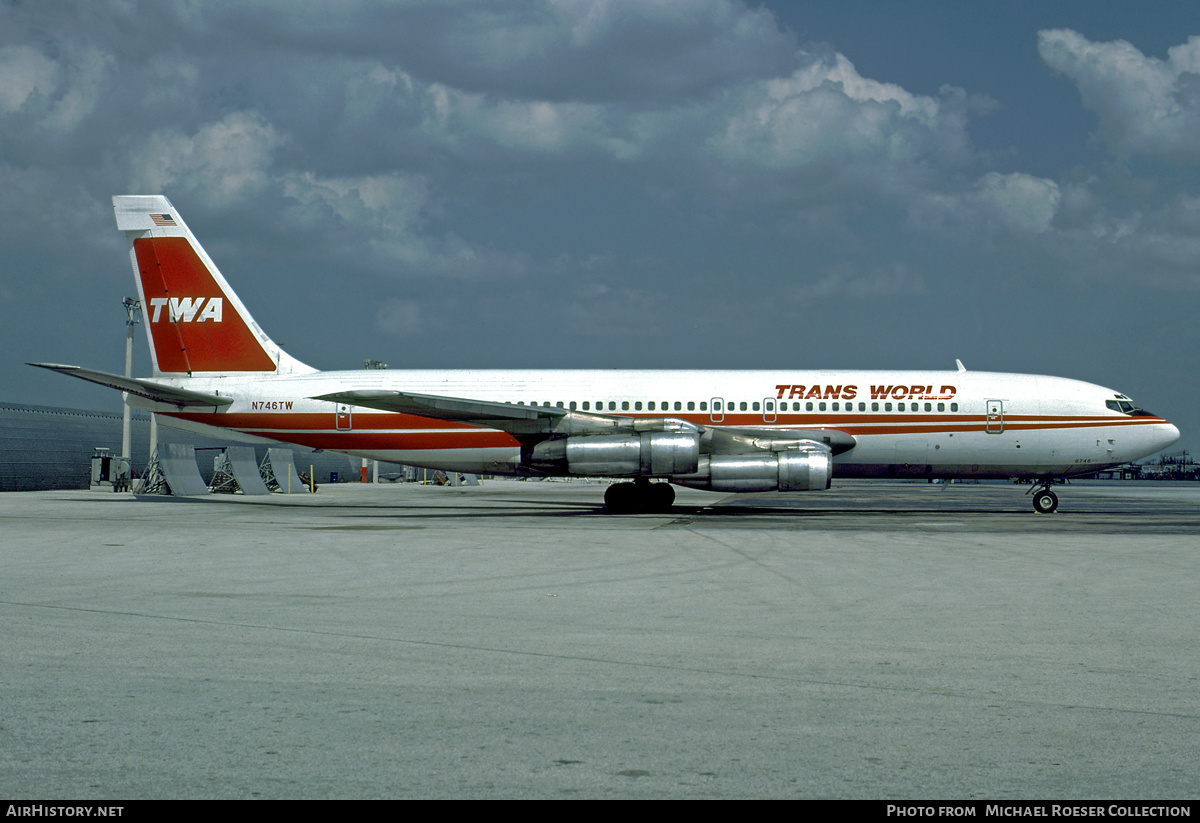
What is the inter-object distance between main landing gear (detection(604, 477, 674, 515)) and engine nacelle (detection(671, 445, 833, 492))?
3.27m

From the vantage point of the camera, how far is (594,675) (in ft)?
22.4

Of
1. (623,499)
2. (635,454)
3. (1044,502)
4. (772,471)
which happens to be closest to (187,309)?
(623,499)

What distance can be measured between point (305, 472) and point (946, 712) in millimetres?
64772

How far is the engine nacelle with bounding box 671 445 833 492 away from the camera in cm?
2472

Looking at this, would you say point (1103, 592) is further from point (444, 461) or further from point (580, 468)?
point (444, 461)

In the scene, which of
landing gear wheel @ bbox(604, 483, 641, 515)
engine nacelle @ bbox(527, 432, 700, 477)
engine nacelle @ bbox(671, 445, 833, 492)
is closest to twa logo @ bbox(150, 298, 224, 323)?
engine nacelle @ bbox(527, 432, 700, 477)

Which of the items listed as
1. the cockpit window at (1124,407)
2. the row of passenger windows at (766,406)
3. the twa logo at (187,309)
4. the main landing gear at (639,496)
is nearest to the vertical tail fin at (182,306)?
the twa logo at (187,309)

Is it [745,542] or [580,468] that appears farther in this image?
[580,468]

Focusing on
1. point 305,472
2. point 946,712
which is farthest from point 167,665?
point 305,472

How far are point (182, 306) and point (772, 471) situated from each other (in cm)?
1864

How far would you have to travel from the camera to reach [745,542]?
17453 millimetres

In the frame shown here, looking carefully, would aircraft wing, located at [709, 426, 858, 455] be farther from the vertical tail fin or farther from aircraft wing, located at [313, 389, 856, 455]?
the vertical tail fin

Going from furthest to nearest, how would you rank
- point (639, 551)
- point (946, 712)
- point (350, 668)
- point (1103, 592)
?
1. point (639, 551)
2. point (1103, 592)
3. point (350, 668)
4. point (946, 712)

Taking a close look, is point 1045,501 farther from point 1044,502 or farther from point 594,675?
point 594,675
